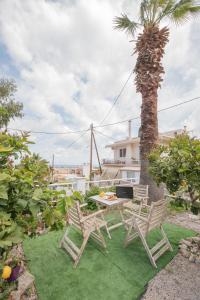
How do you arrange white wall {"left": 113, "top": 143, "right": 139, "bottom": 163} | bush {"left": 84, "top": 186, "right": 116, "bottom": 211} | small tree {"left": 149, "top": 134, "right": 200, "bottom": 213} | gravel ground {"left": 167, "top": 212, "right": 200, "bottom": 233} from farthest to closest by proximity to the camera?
white wall {"left": 113, "top": 143, "right": 139, "bottom": 163} → bush {"left": 84, "top": 186, "right": 116, "bottom": 211} → gravel ground {"left": 167, "top": 212, "right": 200, "bottom": 233} → small tree {"left": 149, "top": 134, "right": 200, "bottom": 213}

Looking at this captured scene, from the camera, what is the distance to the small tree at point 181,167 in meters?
2.07

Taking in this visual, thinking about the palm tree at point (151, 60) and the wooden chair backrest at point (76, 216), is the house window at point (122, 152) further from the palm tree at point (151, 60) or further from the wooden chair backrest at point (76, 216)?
the wooden chair backrest at point (76, 216)

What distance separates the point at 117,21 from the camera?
596cm

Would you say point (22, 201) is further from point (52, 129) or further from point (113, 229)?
point (52, 129)

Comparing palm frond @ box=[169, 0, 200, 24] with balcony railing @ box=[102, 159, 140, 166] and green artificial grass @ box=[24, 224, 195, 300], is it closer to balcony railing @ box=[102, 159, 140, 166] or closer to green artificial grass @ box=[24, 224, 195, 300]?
green artificial grass @ box=[24, 224, 195, 300]

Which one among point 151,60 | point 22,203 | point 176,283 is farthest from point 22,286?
point 151,60

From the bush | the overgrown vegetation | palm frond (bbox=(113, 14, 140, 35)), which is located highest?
palm frond (bbox=(113, 14, 140, 35))

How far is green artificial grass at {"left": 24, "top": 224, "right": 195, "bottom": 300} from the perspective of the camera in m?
1.97

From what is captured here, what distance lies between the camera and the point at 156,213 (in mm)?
2635

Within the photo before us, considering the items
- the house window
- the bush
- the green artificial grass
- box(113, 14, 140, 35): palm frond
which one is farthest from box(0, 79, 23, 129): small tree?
the house window

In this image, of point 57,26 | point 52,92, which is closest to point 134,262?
point 57,26

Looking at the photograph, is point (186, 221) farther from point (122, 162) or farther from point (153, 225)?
point (122, 162)

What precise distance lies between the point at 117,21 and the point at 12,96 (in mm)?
7063

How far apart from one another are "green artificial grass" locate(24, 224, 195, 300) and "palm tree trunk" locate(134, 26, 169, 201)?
240 cm
